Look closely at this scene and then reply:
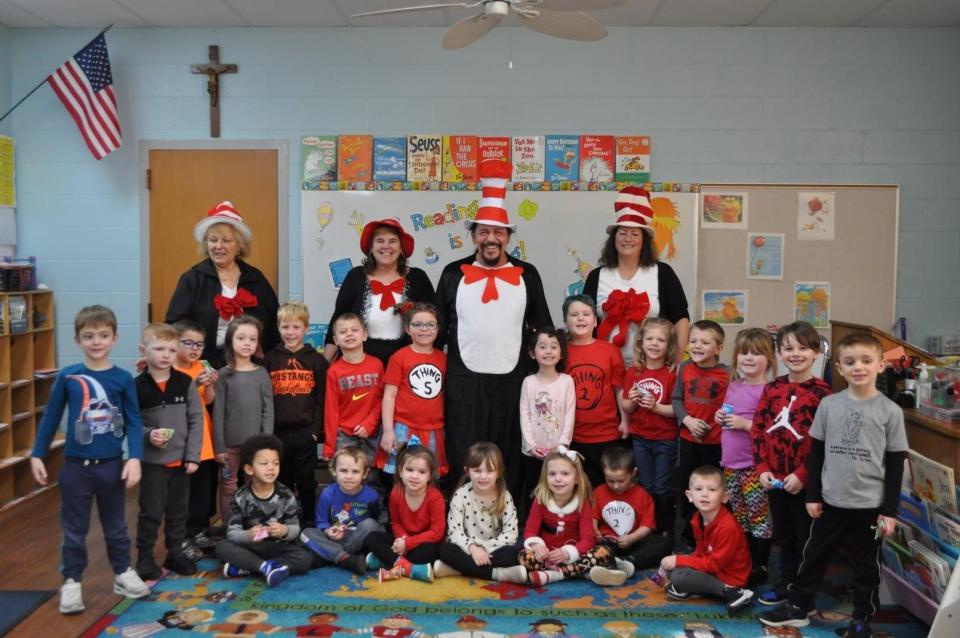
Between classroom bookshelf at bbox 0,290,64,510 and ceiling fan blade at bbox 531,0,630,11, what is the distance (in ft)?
11.2

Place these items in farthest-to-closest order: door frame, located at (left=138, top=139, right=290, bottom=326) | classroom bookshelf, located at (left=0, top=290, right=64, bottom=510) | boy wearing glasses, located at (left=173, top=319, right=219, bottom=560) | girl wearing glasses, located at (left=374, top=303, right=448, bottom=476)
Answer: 1. door frame, located at (left=138, top=139, right=290, bottom=326)
2. classroom bookshelf, located at (left=0, top=290, right=64, bottom=510)
3. girl wearing glasses, located at (left=374, top=303, right=448, bottom=476)
4. boy wearing glasses, located at (left=173, top=319, right=219, bottom=560)

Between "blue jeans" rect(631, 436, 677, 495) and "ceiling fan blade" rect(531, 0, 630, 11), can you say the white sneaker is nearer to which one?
"blue jeans" rect(631, 436, 677, 495)

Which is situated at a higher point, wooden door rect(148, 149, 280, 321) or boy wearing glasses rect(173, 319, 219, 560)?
wooden door rect(148, 149, 280, 321)

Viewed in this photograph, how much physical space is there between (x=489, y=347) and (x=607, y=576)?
3.50 feet

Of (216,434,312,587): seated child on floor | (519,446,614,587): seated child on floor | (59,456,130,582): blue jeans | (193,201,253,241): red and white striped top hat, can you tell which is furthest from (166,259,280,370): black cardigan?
(519,446,614,587): seated child on floor

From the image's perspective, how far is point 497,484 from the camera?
11.3 feet

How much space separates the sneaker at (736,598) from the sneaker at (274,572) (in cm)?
168

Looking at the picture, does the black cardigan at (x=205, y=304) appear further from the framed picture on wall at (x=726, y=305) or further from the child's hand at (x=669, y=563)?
the framed picture on wall at (x=726, y=305)

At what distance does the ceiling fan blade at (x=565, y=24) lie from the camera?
3020 mm

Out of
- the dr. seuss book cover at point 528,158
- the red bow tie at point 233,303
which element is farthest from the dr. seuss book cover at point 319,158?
the red bow tie at point 233,303

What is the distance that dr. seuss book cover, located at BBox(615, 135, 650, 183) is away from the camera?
496cm

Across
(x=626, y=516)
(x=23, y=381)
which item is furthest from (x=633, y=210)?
(x=23, y=381)

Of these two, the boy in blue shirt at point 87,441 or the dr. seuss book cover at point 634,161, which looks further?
the dr. seuss book cover at point 634,161

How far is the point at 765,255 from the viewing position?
4984 millimetres
